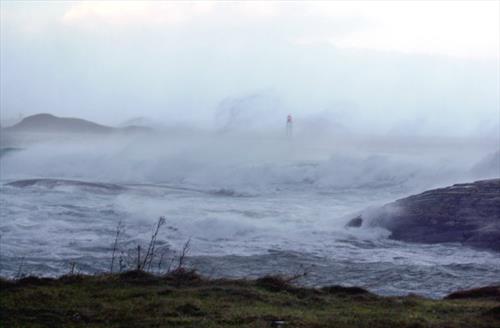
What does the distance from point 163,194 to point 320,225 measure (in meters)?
12.3

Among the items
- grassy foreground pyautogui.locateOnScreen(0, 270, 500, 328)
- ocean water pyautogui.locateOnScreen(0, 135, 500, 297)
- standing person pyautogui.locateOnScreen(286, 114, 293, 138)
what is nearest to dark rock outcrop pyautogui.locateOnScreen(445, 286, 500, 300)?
grassy foreground pyautogui.locateOnScreen(0, 270, 500, 328)

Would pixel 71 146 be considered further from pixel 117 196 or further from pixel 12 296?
pixel 12 296

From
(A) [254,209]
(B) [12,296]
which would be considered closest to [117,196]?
(A) [254,209]

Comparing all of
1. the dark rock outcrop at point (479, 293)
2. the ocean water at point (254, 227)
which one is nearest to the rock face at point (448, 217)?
the ocean water at point (254, 227)

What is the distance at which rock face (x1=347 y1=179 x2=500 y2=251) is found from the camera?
59.1 ft

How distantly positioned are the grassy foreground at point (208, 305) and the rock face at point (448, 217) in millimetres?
7291

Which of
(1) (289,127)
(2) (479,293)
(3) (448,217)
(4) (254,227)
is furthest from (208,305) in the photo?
(1) (289,127)

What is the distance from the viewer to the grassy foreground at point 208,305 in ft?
26.2

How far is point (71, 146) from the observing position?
59.7 m

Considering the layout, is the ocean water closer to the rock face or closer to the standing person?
the rock face

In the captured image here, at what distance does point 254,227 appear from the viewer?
20312mm

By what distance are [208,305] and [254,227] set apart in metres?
11.4

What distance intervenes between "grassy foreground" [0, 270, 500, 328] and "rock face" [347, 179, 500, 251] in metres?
7.29

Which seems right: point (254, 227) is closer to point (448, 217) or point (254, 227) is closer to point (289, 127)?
point (448, 217)
